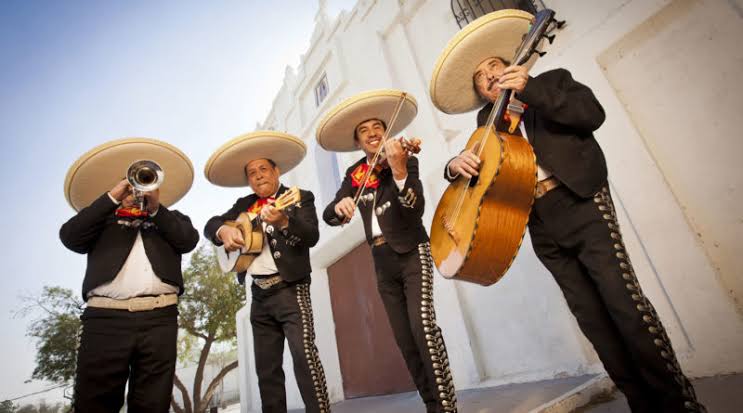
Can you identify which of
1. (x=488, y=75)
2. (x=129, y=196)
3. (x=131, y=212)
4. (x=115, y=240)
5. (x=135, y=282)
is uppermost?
(x=488, y=75)

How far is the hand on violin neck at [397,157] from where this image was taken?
248cm

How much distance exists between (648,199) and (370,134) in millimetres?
2551

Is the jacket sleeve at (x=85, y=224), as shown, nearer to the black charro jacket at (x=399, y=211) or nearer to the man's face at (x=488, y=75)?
the black charro jacket at (x=399, y=211)

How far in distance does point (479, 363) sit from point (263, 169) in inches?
130

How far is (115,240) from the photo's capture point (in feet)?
8.36

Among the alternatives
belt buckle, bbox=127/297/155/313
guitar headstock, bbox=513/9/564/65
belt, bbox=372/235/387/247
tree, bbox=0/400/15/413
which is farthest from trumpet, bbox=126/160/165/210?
tree, bbox=0/400/15/413

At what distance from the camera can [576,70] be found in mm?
3760

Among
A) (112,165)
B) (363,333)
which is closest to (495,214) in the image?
(112,165)

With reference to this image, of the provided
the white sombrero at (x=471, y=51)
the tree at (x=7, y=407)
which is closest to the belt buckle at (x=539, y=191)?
the white sombrero at (x=471, y=51)

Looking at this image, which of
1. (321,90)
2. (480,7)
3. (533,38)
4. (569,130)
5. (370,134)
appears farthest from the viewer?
(321,90)

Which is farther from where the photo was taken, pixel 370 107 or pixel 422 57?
pixel 422 57

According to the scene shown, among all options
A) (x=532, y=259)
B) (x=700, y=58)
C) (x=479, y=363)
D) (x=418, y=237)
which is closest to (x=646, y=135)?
(x=700, y=58)

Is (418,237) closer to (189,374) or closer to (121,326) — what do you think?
(121,326)

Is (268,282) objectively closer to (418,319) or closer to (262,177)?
(262,177)
